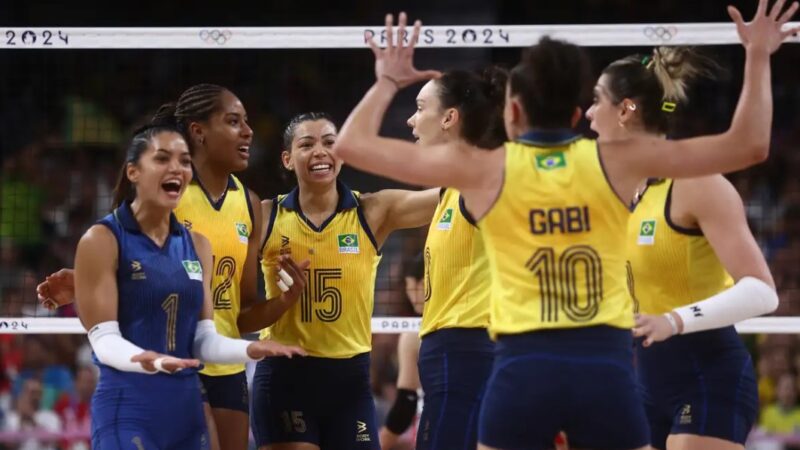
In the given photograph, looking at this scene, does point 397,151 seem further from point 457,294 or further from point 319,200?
point 319,200

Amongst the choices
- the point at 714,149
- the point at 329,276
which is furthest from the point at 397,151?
the point at 329,276

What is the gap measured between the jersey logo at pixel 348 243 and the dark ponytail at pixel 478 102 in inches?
30.8

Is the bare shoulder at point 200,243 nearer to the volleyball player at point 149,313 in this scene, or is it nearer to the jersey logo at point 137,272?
the volleyball player at point 149,313

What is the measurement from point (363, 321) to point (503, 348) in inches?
81.8

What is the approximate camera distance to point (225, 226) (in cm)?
601

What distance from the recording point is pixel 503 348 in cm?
418

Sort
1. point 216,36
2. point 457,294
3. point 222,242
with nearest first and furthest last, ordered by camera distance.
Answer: point 457,294 → point 222,242 → point 216,36

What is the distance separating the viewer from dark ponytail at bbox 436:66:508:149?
581 cm

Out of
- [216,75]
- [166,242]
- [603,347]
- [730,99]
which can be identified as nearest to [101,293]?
[166,242]

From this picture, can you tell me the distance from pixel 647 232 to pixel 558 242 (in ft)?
4.04

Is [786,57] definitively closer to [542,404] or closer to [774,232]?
[774,232]

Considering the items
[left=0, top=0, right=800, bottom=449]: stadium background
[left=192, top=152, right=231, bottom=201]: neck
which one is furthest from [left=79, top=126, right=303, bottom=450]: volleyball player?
[left=0, top=0, right=800, bottom=449]: stadium background

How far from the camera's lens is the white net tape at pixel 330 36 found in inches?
278

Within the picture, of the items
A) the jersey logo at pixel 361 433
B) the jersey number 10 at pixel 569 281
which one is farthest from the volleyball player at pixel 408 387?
the jersey number 10 at pixel 569 281
